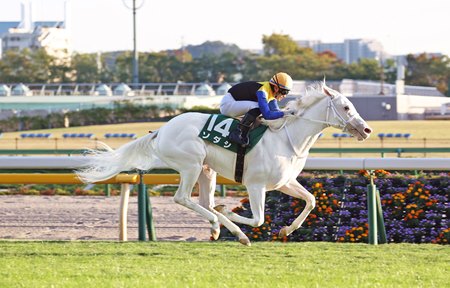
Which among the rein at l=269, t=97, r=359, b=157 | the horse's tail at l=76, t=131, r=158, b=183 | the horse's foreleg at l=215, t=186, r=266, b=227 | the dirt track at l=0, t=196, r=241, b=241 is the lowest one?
the dirt track at l=0, t=196, r=241, b=241

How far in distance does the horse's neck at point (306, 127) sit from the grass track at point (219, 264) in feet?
2.75

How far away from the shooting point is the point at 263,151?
9531mm

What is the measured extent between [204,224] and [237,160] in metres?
3.89

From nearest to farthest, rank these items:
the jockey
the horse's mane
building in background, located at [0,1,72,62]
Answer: the jockey
the horse's mane
building in background, located at [0,1,72,62]

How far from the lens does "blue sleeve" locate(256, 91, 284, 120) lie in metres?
9.53

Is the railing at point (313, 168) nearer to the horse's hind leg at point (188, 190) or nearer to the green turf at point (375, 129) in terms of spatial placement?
the horse's hind leg at point (188, 190)

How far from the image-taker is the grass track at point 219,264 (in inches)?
300

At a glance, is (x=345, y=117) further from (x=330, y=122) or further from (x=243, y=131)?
(x=243, y=131)

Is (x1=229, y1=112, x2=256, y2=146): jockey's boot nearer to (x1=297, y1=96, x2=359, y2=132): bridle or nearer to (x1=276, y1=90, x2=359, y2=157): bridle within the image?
(x1=276, y1=90, x2=359, y2=157): bridle

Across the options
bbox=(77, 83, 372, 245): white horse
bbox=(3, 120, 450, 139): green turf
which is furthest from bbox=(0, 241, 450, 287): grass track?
bbox=(3, 120, 450, 139): green turf

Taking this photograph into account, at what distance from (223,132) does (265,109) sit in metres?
0.39

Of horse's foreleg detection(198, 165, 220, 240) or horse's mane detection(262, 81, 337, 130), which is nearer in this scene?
horse's mane detection(262, 81, 337, 130)

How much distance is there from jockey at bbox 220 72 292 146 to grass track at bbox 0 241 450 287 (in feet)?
3.17

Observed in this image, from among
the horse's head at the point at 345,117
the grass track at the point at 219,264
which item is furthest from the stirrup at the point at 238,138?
the grass track at the point at 219,264
